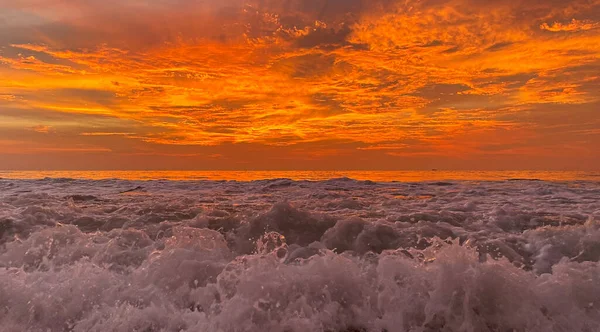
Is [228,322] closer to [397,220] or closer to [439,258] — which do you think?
[439,258]

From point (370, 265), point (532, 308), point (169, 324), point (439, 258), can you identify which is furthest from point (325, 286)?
point (532, 308)

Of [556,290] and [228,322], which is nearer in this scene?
[228,322]

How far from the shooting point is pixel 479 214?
10.4 m

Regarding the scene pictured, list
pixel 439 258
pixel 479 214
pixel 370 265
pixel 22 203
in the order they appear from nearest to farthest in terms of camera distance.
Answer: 1. pixel 439 258
2. pixel 370 265
3. pixel 479 214
4. pixel 22 203

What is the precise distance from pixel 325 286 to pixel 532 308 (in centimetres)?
253

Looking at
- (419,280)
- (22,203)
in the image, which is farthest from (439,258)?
(22,203)

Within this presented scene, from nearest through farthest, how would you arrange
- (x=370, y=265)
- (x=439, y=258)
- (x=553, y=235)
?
(x=439, y=258) → (x=370, y=265) → (x=553, y=235)

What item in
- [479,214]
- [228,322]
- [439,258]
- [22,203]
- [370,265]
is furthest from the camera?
[22,203]

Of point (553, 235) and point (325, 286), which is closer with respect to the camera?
point (325, 286)

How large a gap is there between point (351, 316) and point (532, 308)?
219cm

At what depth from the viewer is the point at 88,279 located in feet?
18.1

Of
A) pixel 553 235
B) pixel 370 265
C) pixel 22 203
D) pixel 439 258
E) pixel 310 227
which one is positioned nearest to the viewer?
pixel 439 258

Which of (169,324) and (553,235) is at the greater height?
(553,235)

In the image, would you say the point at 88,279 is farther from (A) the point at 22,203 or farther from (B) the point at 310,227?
(A) the point at 22,203
